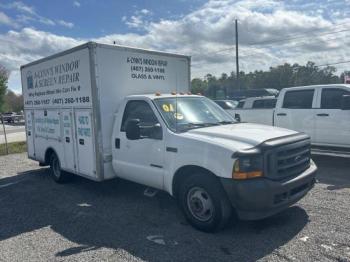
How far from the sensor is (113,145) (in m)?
5.95

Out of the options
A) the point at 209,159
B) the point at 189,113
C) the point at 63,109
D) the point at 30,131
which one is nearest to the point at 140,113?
the point at 189,113

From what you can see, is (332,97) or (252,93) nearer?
(332,97)

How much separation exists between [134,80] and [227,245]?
11.7ft

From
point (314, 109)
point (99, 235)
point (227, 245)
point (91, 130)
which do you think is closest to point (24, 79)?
point (91, 130)

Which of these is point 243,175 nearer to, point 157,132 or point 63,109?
point 157,132

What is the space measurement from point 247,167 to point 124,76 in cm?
319

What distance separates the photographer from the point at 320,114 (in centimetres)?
847

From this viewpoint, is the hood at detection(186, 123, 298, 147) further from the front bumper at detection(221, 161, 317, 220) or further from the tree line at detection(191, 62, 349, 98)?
the tree line at detection(191, 62, 349, 98)

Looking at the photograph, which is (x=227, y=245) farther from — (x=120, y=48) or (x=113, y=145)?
(x=120, y=48)

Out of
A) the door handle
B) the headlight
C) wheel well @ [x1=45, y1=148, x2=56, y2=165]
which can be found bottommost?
wheel well @ [x1=45, y1=148, x2=56, y2=165]

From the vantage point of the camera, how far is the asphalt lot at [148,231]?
3939mm

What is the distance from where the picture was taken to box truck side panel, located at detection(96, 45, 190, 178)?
594 centimetres

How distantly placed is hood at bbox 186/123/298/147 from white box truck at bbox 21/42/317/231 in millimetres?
13

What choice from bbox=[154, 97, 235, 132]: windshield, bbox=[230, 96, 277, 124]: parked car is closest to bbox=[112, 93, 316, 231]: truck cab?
bbox=[154, 97, 235, 132]: windshield
